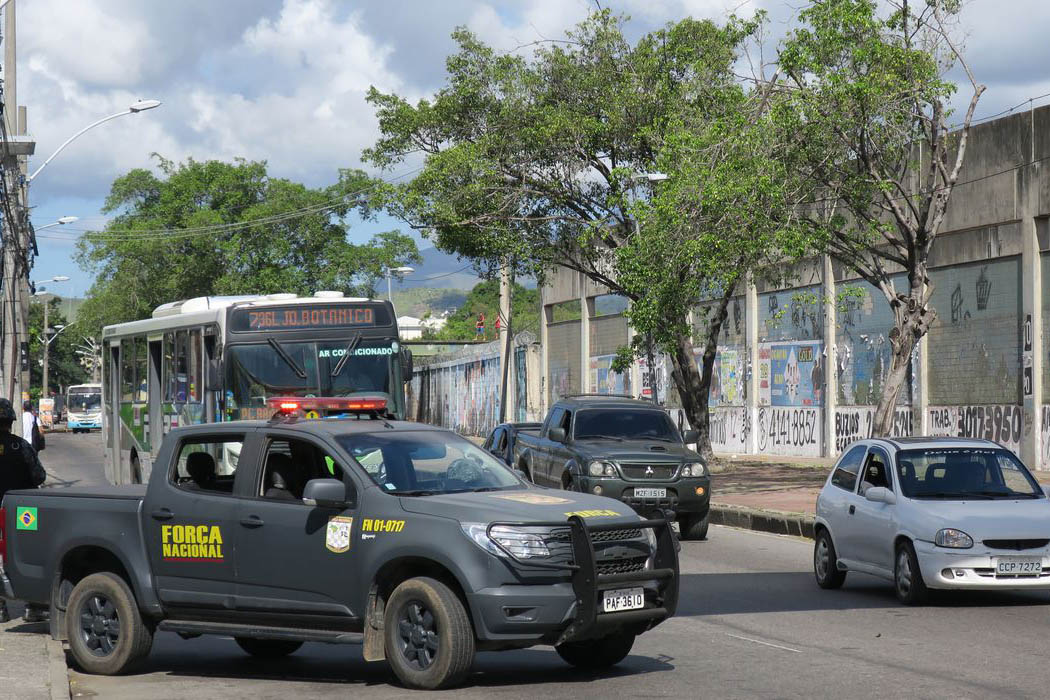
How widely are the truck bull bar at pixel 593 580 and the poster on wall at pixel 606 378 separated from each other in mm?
34671

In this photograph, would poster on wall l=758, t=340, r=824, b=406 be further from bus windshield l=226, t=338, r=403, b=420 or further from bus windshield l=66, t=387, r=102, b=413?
bus windshield l=66, t=387, r=102, b=413

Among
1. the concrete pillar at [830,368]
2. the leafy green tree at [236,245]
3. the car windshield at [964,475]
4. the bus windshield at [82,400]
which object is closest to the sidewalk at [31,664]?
the car windshield at [964,475]

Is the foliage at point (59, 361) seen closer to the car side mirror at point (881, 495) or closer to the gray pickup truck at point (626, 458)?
the gray pickup truck at point (626, 458)

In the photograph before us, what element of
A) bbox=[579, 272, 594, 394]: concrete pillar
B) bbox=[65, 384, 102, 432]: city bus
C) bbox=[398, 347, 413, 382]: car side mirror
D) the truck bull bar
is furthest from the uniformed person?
bbox=[65, 384, 102, 432]: city bus

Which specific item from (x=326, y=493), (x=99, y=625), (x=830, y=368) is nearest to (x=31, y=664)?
(x=99, y=625)

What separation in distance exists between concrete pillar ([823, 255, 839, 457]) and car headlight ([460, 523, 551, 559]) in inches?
1011

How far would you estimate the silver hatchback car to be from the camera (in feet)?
39.5

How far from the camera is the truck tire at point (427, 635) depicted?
8.27m

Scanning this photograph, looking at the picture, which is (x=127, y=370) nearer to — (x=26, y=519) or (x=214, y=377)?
(x=214, y=377)

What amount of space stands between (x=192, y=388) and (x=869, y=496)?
1126 centimetres

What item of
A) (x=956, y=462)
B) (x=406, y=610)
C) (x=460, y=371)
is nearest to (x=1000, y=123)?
(x=956, y=462)

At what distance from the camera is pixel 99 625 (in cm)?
974

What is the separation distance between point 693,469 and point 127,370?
1060 cm

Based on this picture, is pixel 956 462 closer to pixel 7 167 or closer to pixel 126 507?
pixel 126 507
